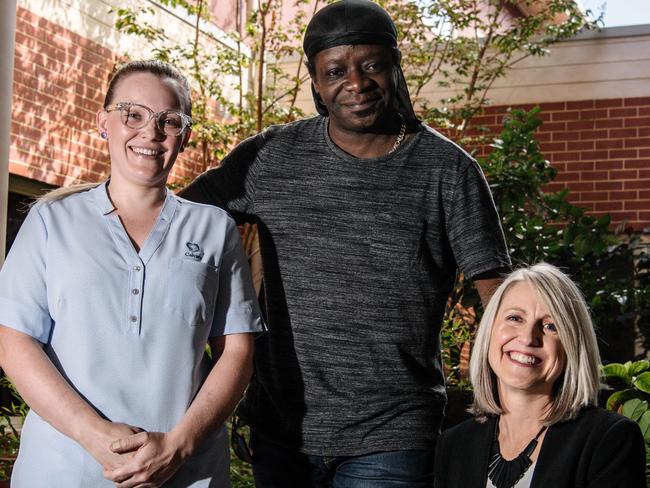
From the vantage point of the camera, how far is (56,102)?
21.6 ft

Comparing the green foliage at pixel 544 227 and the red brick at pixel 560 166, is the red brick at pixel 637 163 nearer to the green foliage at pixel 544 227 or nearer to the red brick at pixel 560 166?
the red brick at pixel 560 166

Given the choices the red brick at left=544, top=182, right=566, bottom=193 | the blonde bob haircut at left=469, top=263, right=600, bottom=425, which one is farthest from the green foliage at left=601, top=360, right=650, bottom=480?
the red brick at left=544, top=182, right=566, bottom=193

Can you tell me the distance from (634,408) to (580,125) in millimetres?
4955

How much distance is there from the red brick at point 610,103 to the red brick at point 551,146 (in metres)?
0.44

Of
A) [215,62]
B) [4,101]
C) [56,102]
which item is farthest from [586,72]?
[4,101]

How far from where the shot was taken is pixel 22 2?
20.3 ft

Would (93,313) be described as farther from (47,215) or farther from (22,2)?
(22,2)

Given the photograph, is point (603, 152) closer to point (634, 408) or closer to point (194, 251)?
point (634, 408)

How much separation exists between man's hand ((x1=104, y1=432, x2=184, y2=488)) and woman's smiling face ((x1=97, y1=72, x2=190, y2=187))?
0.58 metres

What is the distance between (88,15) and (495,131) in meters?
3.56

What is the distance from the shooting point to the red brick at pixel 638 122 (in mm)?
8031

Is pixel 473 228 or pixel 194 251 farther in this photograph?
pixel 473 228

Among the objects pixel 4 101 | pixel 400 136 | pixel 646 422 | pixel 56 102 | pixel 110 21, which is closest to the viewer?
pixel 400 136

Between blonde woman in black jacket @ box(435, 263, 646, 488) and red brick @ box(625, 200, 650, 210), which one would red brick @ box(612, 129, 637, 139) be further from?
blonde woman in black jacket @ box(435, 263, 646, 488)
